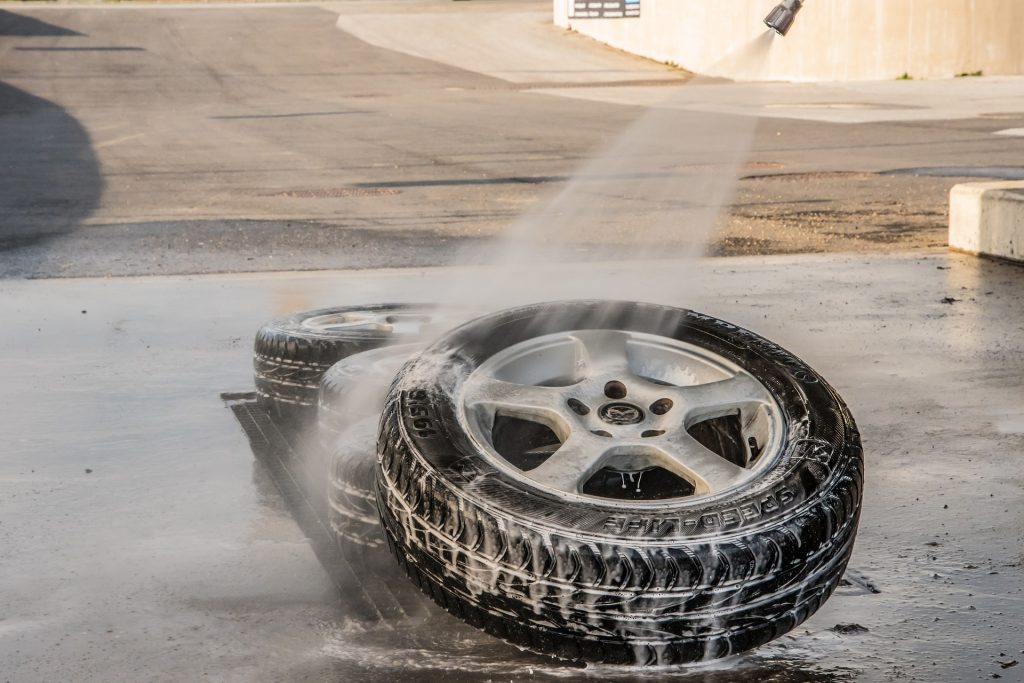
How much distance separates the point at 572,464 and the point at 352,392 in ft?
3.64

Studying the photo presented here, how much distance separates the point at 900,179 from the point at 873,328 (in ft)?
24.3

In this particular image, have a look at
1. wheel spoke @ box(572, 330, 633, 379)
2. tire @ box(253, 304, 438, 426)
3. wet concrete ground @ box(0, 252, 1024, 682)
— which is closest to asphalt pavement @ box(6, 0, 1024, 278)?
wet concrete ground @ box(0, 252, 1024, 682)

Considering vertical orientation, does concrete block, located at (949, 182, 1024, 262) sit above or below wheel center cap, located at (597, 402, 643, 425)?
below

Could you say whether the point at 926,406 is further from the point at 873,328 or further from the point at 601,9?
the point at 601,9

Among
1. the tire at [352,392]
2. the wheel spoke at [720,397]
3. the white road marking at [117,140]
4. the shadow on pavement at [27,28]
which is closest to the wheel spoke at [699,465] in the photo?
the wheel spoke at [720,397]

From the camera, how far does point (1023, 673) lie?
3014 mm

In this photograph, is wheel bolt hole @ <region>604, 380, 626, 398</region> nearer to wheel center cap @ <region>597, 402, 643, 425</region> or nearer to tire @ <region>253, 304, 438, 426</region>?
wheel center cap @ <region>597, 402, 643, 425</region>

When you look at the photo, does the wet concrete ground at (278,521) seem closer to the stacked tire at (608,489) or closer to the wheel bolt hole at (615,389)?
the stacked tire at (608,489)

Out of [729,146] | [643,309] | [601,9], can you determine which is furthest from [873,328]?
[601,9]

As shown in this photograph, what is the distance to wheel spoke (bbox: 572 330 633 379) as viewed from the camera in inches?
157

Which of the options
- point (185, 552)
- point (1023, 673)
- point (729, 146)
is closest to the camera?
point (1023, 673)

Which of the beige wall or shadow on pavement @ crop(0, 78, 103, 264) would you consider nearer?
shadow on pavement @ crop(0, 78, 103, 264)

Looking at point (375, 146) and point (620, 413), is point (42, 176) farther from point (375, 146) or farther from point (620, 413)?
point (620, 413)

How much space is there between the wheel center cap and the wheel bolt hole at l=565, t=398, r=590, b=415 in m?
0.04
